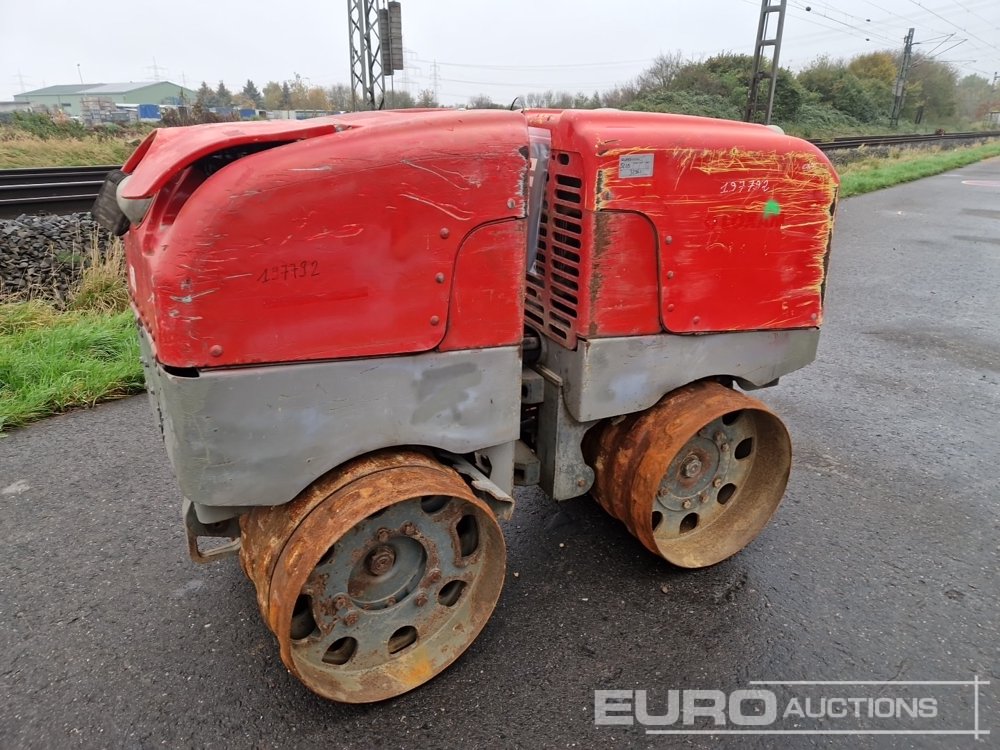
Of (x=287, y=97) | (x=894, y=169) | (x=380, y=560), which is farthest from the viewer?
(x=287, y=97)

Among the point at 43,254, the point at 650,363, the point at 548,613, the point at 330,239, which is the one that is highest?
the point at 330,239

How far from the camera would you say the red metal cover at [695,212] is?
2213mm

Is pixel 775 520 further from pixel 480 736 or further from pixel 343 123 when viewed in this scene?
pixel 343 123

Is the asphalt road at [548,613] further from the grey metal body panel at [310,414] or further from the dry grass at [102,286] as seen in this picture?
the dry grass at [102,286]

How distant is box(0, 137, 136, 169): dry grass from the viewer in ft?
57.9

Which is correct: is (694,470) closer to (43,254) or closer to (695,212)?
(695,212)

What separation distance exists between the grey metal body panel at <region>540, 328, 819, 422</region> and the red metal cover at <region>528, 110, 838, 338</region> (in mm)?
57

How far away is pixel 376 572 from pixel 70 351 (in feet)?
12.6

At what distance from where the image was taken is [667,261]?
7.79 ft

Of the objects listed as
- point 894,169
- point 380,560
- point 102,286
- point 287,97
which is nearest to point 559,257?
point 380,560

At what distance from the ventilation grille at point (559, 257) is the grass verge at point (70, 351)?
329 cm

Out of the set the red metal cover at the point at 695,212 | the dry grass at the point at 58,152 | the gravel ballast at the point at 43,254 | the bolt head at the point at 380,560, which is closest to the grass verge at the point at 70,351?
the gravel ballast at the point at 43,254

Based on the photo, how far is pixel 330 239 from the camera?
180 centimetres

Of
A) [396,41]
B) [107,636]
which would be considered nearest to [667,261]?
[107,636]
